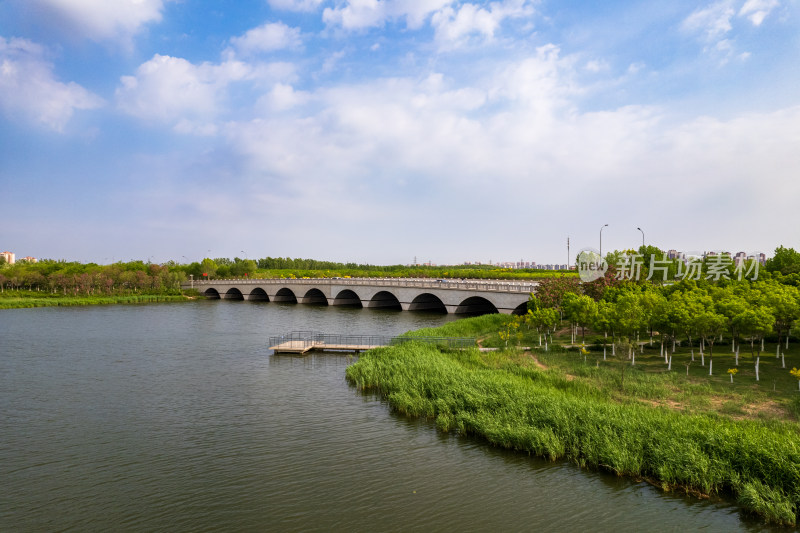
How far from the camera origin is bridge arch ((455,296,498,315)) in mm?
72375

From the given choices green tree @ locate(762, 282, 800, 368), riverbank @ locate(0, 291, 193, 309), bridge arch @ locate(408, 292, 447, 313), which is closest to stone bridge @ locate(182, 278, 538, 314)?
bridge arch @ locate(408, 292, 447, 313)

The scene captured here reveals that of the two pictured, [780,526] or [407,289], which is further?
[407,289]

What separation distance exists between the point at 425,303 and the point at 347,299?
23.6 meters

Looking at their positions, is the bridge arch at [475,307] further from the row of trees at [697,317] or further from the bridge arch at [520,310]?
the row of trees at [697,317]

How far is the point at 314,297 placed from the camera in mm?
108438

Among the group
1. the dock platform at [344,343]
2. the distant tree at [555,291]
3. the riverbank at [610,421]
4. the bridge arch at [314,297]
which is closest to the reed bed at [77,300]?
the bridge arch at [314,297]

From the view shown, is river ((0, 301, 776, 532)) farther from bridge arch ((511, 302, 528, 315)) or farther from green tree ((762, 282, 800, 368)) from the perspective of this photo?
bridge arch ((511, 302, 528, 315))

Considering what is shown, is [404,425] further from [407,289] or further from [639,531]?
[407,289]

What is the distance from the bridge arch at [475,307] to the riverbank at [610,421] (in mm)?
40206

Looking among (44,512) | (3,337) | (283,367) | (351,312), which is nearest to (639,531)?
(44,512)

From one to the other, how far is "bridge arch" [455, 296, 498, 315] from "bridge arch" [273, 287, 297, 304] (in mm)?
51623

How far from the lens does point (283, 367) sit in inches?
1391

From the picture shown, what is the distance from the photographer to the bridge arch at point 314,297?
106 meters

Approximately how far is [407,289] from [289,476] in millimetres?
62622
